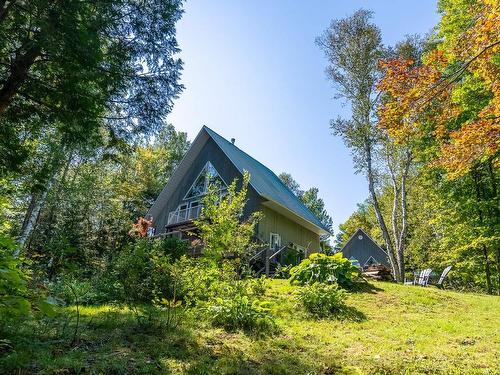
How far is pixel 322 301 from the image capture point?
7012 millimetres

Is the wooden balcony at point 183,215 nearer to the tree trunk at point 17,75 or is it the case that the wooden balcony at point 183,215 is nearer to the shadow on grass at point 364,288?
the shadow on grass at point 364,288

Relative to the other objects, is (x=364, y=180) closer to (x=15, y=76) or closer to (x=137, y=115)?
(x=137, y=115)

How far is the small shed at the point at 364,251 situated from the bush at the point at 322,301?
77.8ft

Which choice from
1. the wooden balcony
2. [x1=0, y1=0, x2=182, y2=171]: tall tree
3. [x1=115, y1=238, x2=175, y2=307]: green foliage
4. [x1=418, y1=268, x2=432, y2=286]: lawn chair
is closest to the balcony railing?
the wooden balcony

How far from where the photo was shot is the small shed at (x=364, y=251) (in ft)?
98.6

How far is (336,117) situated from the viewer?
16.6 metres

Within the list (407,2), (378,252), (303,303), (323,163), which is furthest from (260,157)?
(303,303)

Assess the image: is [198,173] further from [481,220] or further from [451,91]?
[451,91]

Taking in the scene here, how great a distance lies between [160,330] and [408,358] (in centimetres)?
329

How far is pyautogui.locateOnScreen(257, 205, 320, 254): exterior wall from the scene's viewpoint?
1839 cm

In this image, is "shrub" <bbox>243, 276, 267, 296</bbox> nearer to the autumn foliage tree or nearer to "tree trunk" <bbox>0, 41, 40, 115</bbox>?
the autumn foliage tree

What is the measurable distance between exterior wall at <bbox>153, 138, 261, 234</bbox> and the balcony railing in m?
0.77

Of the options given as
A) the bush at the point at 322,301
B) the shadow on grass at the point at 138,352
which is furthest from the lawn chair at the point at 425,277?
the shadow on grass at the point at 138,352

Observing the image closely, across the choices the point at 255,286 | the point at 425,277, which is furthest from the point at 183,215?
the point at 255,286
